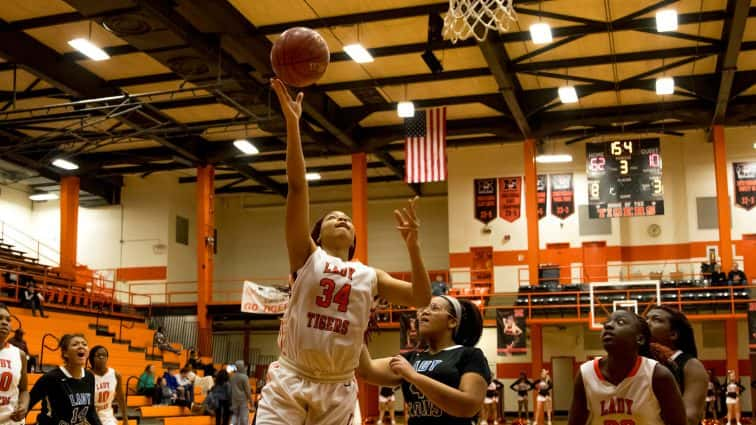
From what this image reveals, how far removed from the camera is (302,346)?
166 inches

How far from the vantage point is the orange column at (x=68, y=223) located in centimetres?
2798

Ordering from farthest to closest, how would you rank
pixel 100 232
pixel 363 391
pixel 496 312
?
pixel 100 232, pixel 363 391, pixel 496 312

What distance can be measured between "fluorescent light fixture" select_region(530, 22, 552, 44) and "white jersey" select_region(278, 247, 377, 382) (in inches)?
564

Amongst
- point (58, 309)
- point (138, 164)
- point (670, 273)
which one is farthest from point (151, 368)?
point (670, 273)

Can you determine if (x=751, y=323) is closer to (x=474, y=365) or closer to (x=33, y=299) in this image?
(x=33, y=299)

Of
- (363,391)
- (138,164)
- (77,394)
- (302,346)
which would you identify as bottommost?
(363,391)

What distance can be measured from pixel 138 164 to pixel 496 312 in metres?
13.4

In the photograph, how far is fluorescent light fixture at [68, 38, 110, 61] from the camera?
61.2ft

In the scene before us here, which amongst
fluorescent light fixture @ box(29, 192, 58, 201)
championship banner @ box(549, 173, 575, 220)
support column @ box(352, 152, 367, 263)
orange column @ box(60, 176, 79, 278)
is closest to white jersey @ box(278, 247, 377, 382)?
support column @ box(352, 152, 367, 263)

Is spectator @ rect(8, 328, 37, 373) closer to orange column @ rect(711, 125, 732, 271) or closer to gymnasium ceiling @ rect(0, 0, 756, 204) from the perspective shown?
gymnasium ceiling @ rect(0, 0, 756, 204)

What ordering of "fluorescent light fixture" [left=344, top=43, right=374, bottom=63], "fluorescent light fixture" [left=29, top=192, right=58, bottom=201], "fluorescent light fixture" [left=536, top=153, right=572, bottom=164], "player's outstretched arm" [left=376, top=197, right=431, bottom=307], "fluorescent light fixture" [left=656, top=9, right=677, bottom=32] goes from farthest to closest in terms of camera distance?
"fluorescent light fixture" [left=29, top=192, right=58, bottom=201] → "fluorescent light fixture" [left=536, top=153, right=572, bottom=164] → "fluorescent light fixture" [left=344, top=43, right=374, bottom=63] → "fluorescent light fixture" [left=656, top=9, right=677, bottom=32] → "player's outstretched arm" [left=376, top=197, right=431, bottom=307]

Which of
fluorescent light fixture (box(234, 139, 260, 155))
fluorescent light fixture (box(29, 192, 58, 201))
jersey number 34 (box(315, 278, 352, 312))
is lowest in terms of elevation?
jersey number 34 (box(315, 278, 352, 312))

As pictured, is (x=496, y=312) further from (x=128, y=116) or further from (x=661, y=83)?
(x=128, y=116)

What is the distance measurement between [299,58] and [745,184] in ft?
82.4
